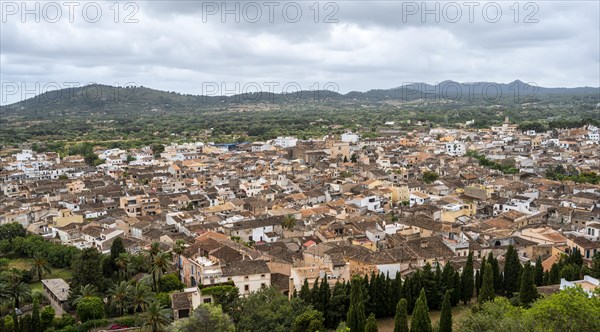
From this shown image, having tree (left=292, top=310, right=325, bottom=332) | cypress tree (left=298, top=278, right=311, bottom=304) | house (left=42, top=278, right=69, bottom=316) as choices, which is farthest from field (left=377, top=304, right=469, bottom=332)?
house (left=42, top=278, right=69, bottom=316)

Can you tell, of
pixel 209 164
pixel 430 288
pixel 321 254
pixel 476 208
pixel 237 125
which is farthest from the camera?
pixel 237 125

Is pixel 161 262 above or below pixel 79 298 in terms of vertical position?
above

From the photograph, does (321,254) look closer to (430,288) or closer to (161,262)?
(430,288)

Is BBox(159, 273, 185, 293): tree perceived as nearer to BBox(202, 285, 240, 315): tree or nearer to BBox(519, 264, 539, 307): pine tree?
BBox(202, 285, 240, 315): tree

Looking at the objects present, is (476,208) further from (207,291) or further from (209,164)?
(209,164)

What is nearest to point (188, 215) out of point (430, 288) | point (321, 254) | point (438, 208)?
point (321, 254)

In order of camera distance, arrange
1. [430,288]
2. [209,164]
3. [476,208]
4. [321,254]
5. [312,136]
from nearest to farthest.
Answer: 1. [430,288]
2. [321,254]
3. [476,208]
4. [209,164]
5. [312,136]

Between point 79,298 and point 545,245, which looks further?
point 545,245

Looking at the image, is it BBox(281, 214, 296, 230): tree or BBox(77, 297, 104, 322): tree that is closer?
BBox(77, 297, 104, 322): tree
